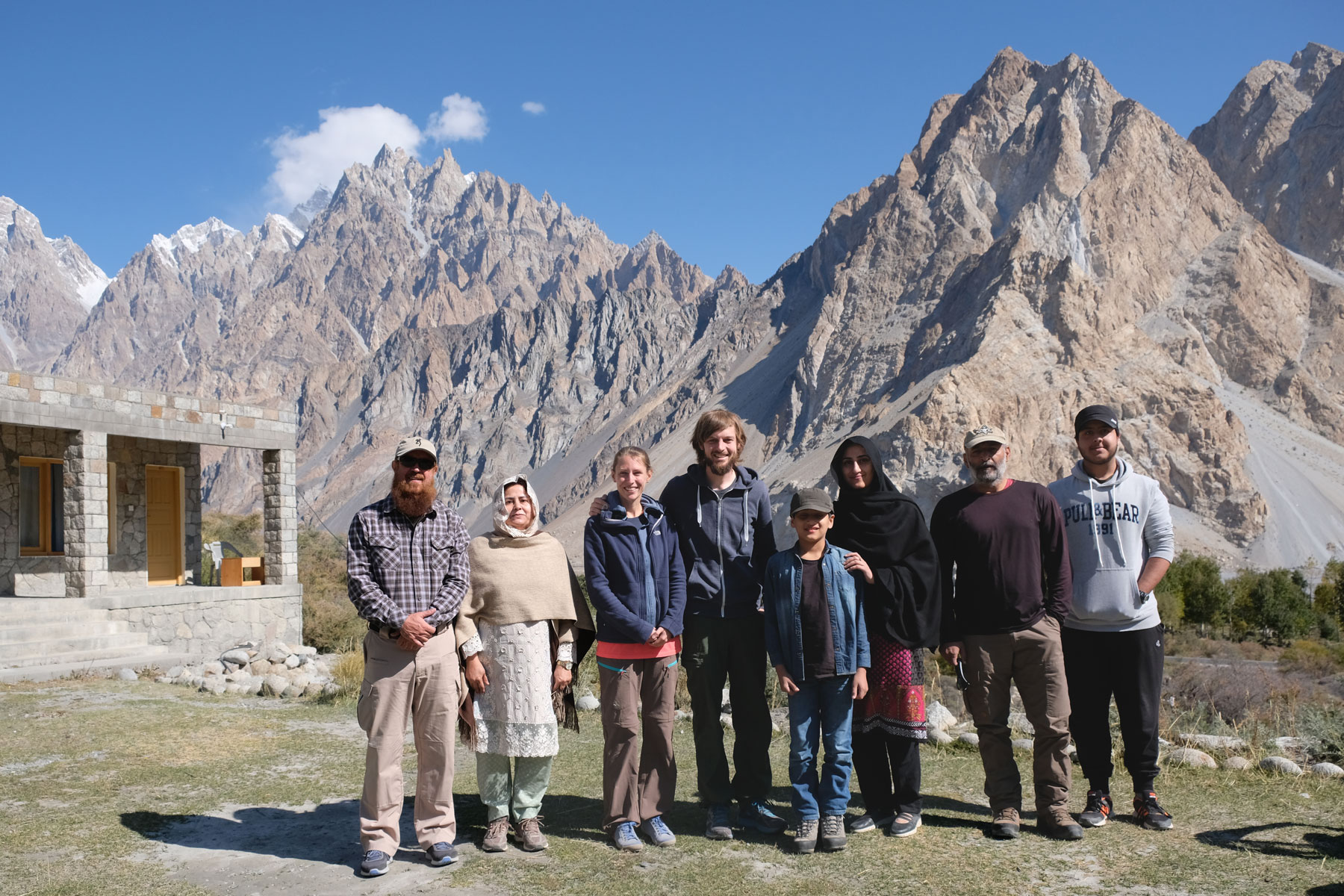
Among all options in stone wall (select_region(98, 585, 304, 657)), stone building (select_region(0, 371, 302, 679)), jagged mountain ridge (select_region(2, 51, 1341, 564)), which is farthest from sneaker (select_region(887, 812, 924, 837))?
jagged mountain ridge (select_region(2, 51, 1341, 564))

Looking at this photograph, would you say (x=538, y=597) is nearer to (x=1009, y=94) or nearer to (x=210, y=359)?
(x=1009, y=94)

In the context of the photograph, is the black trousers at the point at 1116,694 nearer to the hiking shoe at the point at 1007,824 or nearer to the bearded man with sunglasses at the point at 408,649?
the hiking shoe at the point at 1007,824

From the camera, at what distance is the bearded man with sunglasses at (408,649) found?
3.98 m

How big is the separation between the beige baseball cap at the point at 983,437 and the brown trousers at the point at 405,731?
8.47 ft

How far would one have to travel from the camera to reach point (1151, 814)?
180 inches

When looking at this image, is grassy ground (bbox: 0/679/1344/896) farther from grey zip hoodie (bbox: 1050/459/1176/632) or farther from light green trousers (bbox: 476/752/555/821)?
grey zip hoodie (bbox: 1050/459/1176/632)

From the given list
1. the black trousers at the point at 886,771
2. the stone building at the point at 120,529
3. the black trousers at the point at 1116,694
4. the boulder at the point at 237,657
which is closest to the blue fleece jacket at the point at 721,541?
the black trousers at the point at 886,771

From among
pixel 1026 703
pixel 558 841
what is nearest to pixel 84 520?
pixel 558 841

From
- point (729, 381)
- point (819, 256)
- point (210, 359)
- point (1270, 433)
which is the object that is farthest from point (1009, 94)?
point (210, 359)

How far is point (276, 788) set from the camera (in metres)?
5.29

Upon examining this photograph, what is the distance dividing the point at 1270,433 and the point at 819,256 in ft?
186

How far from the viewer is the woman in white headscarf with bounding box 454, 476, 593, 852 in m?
4.22

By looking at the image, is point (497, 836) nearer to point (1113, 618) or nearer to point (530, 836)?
point (530, 836)

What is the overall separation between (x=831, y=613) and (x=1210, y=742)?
3773 millimetres
